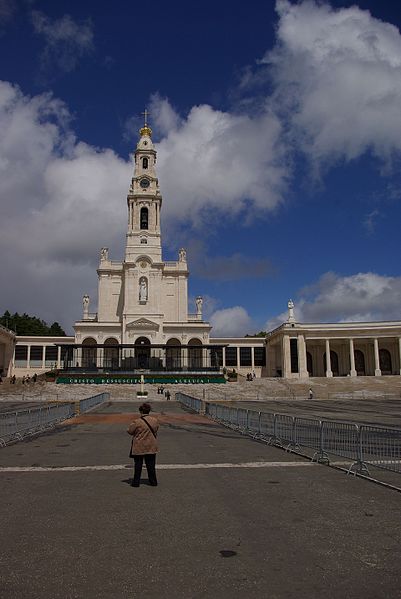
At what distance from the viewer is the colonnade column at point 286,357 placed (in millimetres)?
78500

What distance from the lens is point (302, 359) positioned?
258ft

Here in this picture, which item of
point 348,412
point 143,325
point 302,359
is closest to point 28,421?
point 348,412

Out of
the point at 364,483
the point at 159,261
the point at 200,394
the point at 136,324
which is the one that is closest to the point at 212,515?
the point at 364,483

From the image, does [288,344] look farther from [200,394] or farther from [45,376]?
[45,376]

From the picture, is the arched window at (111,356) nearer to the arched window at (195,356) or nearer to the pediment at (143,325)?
the pediment at (143,325)

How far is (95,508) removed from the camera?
8047 millimetres

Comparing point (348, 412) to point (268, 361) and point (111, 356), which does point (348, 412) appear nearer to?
point (111, 356)

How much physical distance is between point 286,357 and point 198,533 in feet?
241

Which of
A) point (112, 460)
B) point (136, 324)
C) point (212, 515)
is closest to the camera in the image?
point (212, 515)

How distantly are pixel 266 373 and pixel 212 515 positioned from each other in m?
81.4

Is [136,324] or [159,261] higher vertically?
[159,261]

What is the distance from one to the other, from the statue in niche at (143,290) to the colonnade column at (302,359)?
24403 mm

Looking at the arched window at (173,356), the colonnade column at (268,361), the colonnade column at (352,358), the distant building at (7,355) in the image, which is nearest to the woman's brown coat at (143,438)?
the arched window at (173,356)

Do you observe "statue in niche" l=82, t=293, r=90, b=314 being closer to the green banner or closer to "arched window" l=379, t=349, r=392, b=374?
the green banner
